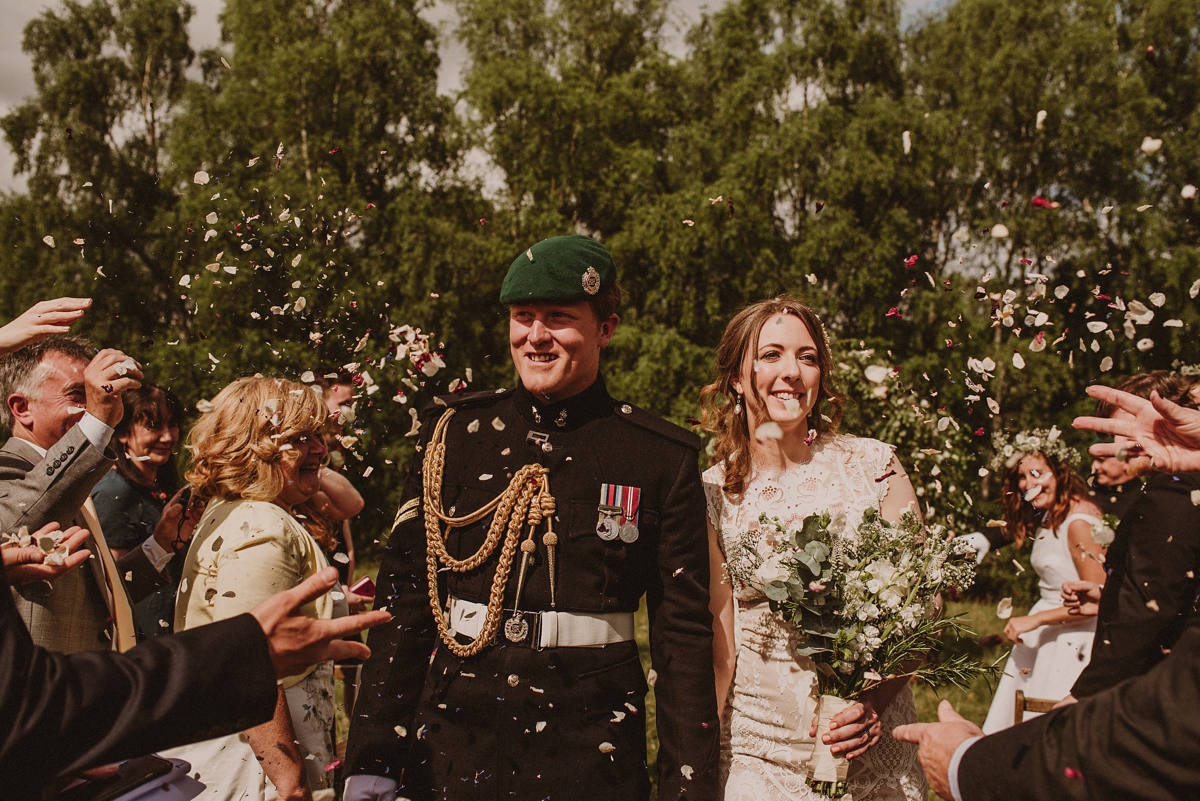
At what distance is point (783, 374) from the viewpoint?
3.68m

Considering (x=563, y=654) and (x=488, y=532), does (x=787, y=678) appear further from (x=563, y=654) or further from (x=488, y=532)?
(x=488, y=532)

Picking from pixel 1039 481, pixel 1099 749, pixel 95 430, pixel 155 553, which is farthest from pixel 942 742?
pixel 1039 481

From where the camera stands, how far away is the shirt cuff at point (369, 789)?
2.84 m

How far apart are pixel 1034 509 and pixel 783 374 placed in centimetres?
418

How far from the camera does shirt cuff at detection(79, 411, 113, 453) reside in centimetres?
336

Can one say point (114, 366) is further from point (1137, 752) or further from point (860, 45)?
point (860, 45)

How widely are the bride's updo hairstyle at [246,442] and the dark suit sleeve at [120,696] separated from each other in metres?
1.66

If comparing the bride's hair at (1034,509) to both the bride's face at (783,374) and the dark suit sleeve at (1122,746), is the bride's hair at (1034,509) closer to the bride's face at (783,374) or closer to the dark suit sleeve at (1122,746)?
the bride's face at (783,374)

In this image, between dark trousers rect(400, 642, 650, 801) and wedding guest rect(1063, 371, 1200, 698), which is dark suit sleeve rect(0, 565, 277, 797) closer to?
dark trousers rect(400, 642, 650, 801)

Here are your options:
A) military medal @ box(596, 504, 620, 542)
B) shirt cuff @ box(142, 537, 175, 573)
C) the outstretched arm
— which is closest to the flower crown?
the outstretched arm

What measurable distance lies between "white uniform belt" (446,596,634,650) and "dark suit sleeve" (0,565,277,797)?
113 cm

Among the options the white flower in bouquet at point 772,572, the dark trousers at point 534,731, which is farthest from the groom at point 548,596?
the white flower in bouquet at point 772,572

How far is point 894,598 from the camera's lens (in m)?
3.14

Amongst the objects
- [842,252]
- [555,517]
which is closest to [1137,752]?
[555,517]
